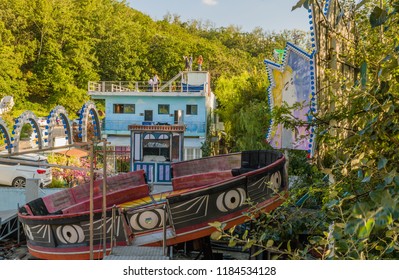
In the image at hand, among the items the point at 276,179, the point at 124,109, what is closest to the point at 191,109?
the point at 124,109

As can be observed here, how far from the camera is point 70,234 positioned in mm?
5102

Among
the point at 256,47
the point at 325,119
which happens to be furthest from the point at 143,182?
the point at 256,47

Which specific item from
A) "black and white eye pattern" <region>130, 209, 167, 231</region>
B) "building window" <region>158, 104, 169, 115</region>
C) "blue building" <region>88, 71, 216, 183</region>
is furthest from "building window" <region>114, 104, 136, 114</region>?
"black and white eye pattern" <region>130, 209, 167, 231</region>

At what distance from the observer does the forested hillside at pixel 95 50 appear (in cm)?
1559

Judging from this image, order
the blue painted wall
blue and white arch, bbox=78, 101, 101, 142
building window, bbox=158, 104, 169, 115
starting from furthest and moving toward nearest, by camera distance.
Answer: building window, bbox=158, 104, 169, 115 → the blue painted wall → blue and white arch, bbox=78, 101, 101, 142

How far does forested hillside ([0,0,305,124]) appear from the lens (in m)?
15.6

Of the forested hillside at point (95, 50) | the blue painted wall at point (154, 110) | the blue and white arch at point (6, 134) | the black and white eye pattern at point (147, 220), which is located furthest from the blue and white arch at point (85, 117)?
the forested hillside at point (95, 50)

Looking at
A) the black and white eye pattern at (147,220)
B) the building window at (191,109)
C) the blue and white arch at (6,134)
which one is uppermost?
the building window at (191,109)

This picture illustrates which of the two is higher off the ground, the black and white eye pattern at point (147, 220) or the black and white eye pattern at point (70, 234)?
the black and white eye pattern at point (147, 220)

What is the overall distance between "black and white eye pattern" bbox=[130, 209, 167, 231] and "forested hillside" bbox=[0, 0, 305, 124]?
35.4 ft

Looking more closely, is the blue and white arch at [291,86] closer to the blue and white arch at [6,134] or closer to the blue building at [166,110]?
the blue building at [166,110]

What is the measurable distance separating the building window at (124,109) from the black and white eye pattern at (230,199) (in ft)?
26.0

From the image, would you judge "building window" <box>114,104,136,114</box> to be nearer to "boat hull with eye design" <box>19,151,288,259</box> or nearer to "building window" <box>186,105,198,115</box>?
"building window" <box>186,105,198,115</box>

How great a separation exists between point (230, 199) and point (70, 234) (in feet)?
5.52
